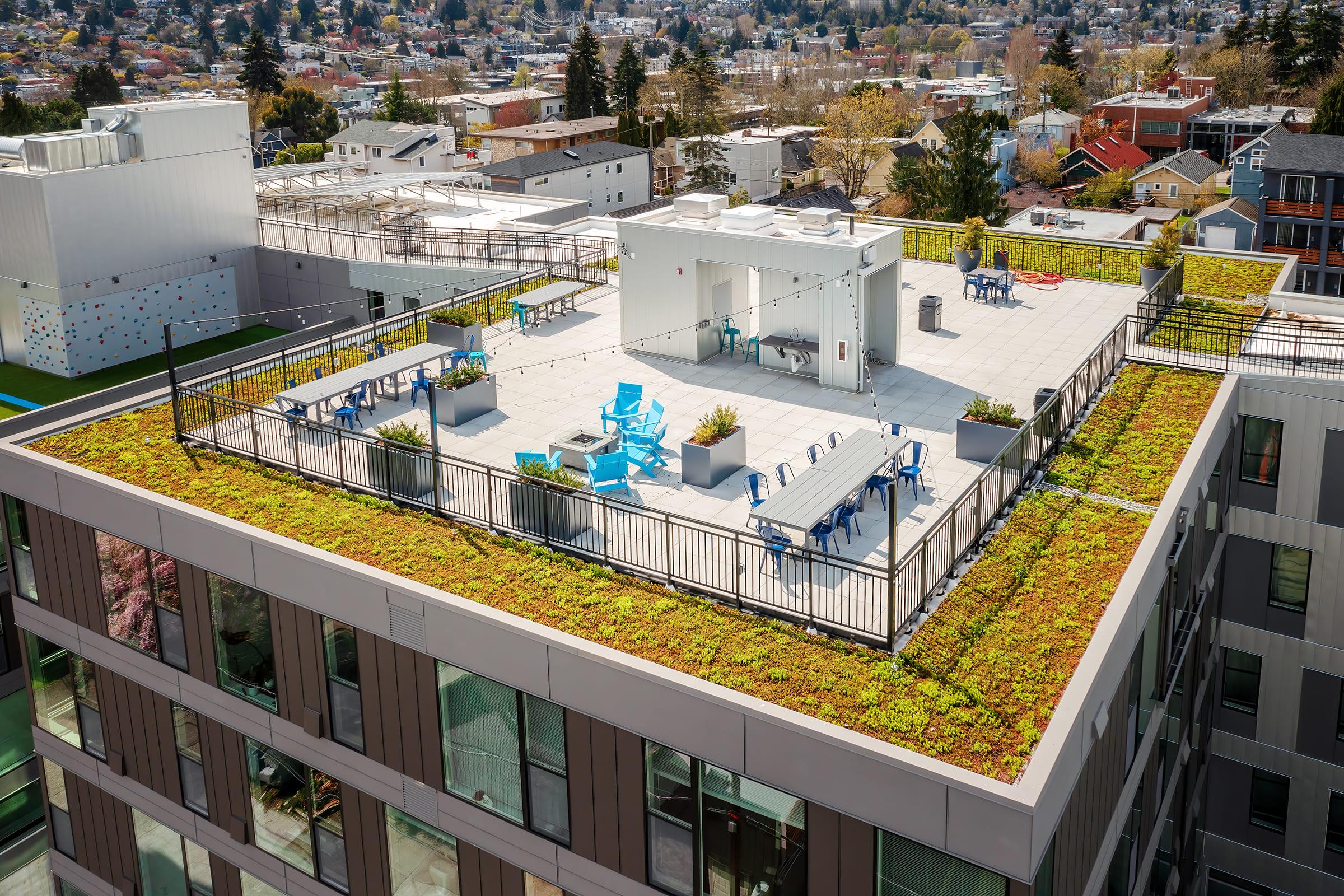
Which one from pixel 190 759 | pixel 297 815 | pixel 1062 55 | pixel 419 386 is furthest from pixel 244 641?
pixel 1062 55

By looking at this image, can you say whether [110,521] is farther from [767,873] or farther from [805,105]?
[805,105]

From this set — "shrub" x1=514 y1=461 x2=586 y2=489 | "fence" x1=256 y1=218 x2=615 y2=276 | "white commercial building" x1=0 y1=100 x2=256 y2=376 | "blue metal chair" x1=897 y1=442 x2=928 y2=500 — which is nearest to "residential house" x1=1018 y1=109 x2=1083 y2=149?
"fence" x1=256 y1=218 x2=615 y2=276

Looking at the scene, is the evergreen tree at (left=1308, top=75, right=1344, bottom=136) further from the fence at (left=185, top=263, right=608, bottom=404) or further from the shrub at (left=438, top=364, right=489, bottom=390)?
the shrub at (left=438, top=364, right=489, bottom=390)

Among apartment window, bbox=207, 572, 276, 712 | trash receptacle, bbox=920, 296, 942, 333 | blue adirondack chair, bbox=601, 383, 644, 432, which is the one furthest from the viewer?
trash receptacle, bbox=920, 296, 942, 333

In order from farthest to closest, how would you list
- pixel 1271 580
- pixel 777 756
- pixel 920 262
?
pixel 920 262 < pixel 1271 580 < pixel 777 756

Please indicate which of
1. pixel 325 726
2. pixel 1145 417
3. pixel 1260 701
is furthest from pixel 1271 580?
pixel 325 726

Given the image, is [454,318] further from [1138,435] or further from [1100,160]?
[1100,160]

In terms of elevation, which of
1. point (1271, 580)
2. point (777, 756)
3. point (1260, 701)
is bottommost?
point (1260, 701)
